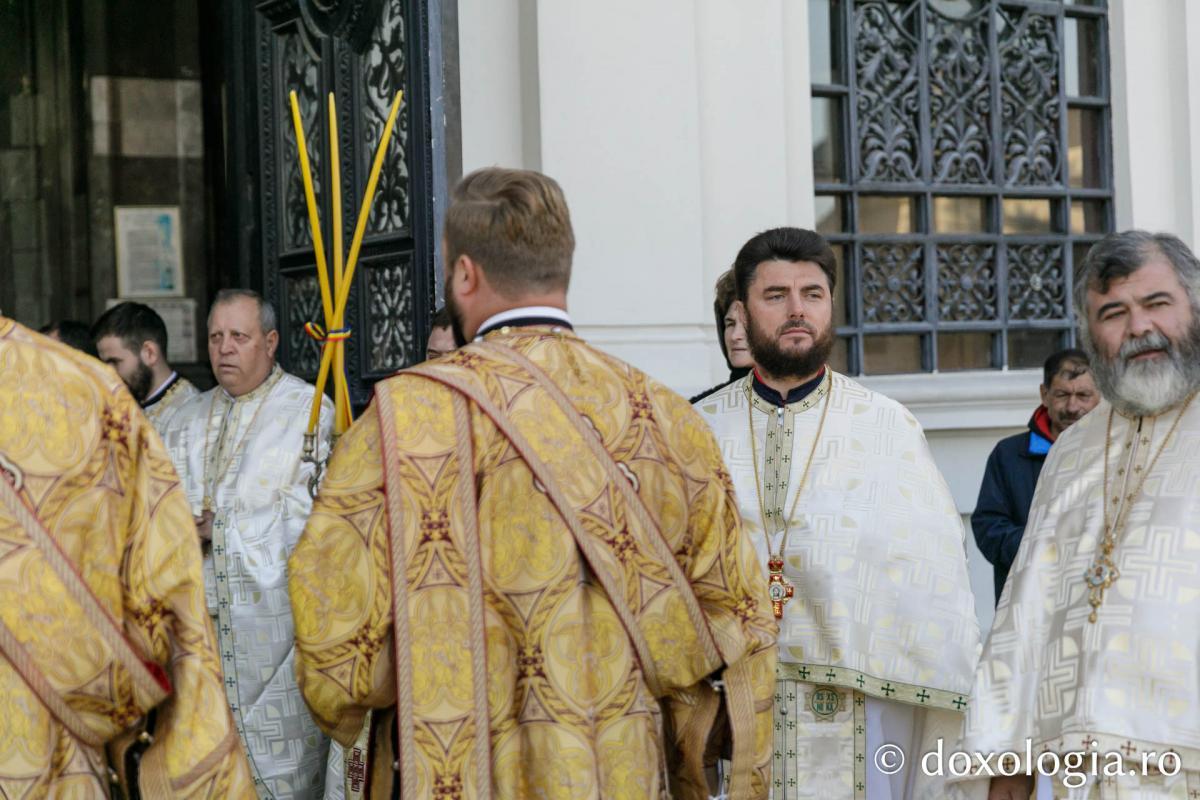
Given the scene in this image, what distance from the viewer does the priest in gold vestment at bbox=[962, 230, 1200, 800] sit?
319 cm

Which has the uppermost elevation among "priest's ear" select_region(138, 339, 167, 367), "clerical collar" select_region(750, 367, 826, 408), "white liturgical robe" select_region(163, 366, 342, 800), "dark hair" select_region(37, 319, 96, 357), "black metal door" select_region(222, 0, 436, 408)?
"black metal door" select_region(222, 0, 436, 408)

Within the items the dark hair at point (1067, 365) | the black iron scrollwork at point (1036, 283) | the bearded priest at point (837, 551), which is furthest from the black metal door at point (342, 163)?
the black iron scrollwork at point (1036, 283)

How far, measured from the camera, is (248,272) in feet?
21.8

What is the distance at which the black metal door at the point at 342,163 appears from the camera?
5.56 metres

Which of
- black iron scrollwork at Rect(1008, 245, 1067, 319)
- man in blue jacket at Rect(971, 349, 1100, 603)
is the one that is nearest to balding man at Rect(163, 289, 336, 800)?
man in blue jacket at Rect(971, 349, 1100, 603)

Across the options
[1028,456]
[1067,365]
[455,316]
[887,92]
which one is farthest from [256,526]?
[887,92]

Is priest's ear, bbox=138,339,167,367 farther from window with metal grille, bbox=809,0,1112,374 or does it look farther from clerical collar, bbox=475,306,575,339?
clerical collar, bbox=475,306,575,339

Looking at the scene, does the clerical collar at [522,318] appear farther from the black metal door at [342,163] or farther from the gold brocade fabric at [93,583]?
the black metal door at [342,163]

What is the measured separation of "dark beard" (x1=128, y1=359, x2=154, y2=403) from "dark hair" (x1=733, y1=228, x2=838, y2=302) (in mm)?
3096

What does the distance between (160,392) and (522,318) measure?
157 inches

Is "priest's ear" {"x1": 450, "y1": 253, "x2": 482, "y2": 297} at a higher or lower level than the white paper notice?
lower

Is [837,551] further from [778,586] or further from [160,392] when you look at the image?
[160,392]

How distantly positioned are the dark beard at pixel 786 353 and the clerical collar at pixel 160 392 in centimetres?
305

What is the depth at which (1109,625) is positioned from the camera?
3.28m
